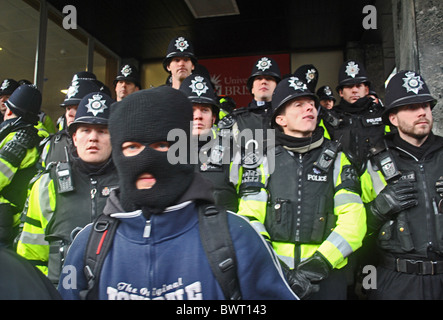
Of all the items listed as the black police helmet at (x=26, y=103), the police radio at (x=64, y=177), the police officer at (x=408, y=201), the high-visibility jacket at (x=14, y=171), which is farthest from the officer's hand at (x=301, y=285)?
the black police helmet at (x=26, y=103)

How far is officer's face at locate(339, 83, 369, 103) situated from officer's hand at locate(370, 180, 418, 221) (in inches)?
88.8

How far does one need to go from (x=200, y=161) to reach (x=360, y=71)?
114 inches

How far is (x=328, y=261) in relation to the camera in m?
2.44

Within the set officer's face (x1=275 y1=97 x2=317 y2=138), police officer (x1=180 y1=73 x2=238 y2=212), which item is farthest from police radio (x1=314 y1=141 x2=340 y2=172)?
police officer (x1=180 y1=73 x2=238 y2=212)

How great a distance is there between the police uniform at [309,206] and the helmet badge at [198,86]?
1.12 metres

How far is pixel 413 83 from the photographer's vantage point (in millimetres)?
3061

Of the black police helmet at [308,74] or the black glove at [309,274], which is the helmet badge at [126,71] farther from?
the black glove at [309,274]

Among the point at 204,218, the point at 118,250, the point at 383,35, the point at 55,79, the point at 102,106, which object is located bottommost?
the point at 118,250

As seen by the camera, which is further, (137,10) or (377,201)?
(137,10)

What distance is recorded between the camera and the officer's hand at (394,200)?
2741mm

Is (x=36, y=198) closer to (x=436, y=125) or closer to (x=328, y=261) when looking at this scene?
(x=328, y=261)

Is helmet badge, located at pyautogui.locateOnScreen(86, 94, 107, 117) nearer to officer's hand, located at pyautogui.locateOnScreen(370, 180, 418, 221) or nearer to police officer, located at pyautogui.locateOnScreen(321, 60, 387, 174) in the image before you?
officer's hand, located at pyautogui.locateOnScreen(370, 180, 418, 221)
